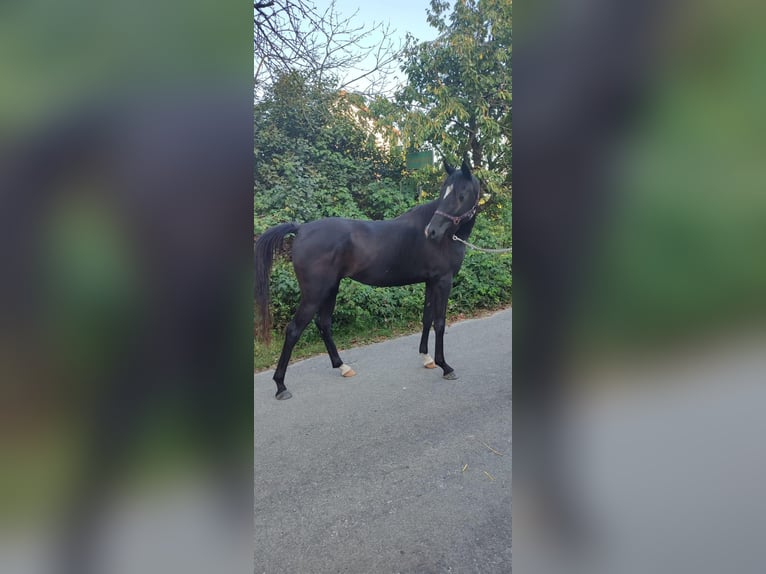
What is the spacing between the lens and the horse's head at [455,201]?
173 cm

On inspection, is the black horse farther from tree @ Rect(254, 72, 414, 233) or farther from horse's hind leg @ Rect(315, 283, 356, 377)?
tree @ Rect(254, 72, 414, 233)

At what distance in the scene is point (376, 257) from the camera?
2.08m

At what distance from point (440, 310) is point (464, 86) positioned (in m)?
0.97

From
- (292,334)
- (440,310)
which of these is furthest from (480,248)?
(292,334)

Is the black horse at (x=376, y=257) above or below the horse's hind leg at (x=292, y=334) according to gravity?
above

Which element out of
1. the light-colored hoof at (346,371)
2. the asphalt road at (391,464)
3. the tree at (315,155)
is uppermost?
the tree at (315,155)
